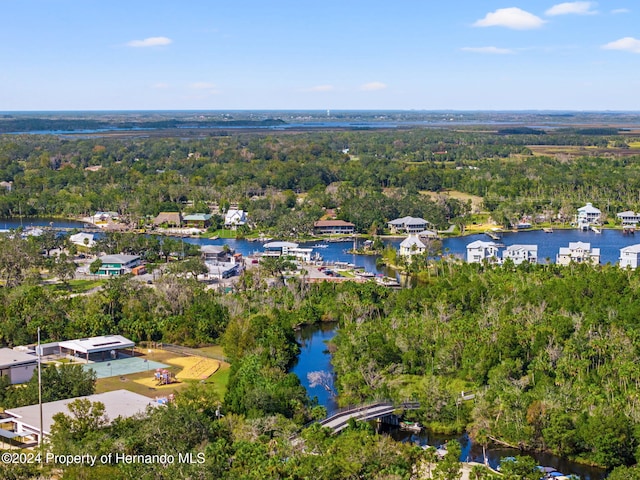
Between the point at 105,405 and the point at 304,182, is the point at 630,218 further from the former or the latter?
the point at 105,405

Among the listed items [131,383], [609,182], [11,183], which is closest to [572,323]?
[131,383]

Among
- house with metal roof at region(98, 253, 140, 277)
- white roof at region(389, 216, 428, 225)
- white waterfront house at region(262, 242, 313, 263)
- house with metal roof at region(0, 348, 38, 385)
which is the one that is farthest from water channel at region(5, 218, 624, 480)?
house with metal roof at region(98, 253, 140, 277)

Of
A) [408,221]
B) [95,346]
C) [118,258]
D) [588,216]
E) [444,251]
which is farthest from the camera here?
[588,216]

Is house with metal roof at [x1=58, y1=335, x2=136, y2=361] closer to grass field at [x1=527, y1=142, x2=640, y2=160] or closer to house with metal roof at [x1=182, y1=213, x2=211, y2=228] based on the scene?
house with metal roof at [x1=182, y1=213, x2=211, y2=228]

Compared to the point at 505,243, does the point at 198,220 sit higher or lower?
higher

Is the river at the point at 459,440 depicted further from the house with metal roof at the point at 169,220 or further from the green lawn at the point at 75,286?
the house with metal roof at the point at 169,220

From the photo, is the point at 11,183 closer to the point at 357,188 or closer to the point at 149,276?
the point at 357,188

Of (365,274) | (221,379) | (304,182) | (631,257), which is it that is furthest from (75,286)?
(304,182)
